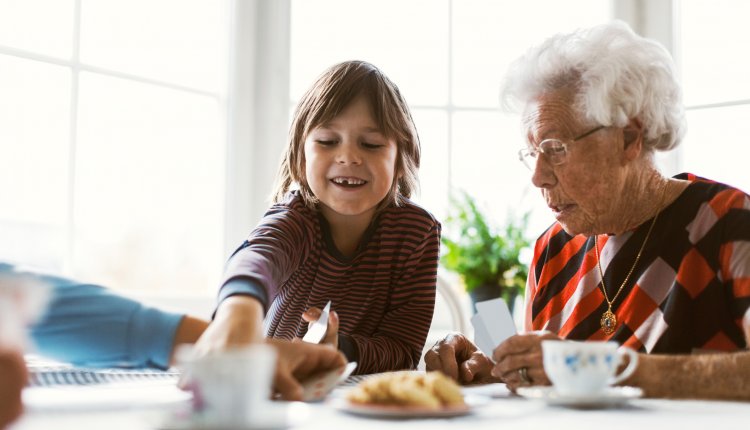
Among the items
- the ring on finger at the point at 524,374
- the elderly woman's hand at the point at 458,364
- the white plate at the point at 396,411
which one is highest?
the white plate at the point at 396,411

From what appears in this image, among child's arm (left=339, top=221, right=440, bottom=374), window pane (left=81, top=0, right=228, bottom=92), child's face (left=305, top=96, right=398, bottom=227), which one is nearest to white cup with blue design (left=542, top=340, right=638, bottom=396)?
child's arm (left=339, top=221, right=440, bottom=374)

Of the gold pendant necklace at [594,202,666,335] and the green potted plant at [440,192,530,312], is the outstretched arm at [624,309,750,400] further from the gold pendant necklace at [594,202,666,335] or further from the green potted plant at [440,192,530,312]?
the green potted plant at [440,192,530,312]

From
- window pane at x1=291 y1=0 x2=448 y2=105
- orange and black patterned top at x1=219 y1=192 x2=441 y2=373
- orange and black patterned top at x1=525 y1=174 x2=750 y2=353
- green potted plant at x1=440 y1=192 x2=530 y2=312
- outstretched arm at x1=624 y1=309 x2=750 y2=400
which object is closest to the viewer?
outstretched arm at x1=624 y1=309 x2=750 y2=400

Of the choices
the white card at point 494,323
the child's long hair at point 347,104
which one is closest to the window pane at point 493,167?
the child's long hair at point 347,104

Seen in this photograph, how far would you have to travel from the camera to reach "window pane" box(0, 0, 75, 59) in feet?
7.00

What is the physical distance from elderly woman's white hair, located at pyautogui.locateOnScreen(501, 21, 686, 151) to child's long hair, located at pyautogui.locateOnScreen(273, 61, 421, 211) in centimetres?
28

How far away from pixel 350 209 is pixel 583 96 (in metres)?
0.48

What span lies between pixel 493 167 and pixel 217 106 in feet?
3.60

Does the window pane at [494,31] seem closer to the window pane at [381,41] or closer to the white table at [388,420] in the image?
the window pane at [381,41]

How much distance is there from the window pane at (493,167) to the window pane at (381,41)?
0.54ft

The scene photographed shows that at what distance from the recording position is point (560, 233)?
1.61 metres

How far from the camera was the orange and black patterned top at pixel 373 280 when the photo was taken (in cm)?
149

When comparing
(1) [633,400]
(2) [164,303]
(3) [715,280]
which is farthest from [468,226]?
(1) [633,400]

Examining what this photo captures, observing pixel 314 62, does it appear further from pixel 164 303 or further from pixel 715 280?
pixel 715 280
